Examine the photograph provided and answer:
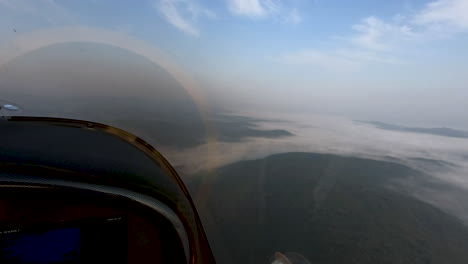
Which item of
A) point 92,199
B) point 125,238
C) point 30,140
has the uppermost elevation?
point 30,140

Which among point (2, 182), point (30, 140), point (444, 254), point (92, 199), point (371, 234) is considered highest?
point (30, 140)

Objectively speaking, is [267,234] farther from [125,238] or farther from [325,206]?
[125,238]

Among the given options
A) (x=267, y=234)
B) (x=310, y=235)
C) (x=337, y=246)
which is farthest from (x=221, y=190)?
(x=337, y=246)

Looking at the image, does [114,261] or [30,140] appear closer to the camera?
[114,261]

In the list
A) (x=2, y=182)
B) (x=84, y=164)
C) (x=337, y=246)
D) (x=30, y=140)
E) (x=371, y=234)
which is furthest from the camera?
(x=371, y=234)

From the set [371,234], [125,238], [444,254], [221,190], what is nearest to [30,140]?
[125,238]

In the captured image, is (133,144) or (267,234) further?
(267,234)

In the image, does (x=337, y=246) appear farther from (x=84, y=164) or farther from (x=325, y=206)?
(x=84, y=164)

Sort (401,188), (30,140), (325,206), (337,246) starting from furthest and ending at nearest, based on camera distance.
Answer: (401,188)
(325,206)
(337,246)
(30,140)

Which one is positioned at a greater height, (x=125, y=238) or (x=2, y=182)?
(x=2, y=182)
